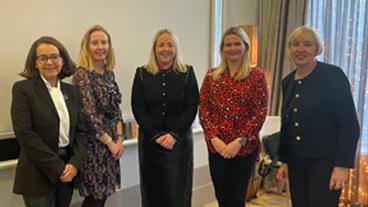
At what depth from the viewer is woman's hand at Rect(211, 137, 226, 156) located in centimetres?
223

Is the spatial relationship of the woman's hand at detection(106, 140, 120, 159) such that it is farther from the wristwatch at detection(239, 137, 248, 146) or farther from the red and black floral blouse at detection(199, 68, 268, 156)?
the wristwatch at detection(239, 137, 248, 146)

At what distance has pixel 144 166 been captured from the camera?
A: 2484mm

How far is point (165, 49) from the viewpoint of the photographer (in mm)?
2406

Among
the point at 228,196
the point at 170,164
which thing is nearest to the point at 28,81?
the point at 170,164

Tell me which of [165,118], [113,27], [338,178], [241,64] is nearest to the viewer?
[338,178]

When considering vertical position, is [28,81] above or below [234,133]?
above

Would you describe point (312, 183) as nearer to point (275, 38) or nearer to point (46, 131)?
point (46, 131)

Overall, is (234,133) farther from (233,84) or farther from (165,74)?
(165,74)

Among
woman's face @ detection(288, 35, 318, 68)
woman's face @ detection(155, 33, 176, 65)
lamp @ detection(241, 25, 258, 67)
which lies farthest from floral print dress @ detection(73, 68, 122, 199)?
lamp @ detection(241, 25, 258, 67)

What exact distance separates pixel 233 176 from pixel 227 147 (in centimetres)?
20

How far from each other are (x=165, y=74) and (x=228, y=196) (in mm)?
A: 885

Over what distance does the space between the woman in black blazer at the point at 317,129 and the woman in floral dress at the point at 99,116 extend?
1.09 meters

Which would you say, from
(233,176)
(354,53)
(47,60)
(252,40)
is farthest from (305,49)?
(354,53)

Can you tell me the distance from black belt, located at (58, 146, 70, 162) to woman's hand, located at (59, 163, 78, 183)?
51mm
